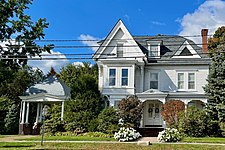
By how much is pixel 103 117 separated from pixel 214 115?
8.18 metres

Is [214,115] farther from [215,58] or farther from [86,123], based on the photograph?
[86,123]

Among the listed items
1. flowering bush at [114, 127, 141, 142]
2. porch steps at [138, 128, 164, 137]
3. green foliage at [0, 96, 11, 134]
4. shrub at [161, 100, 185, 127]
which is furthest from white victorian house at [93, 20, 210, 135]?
green foliage at [0, 96, 11, 134]

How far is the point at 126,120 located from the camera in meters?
23.6

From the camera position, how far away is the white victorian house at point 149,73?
27.3 metres

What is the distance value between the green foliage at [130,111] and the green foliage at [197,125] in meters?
3.63

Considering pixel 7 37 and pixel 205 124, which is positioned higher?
pixel 7 37

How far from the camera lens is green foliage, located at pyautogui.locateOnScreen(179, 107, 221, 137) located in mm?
20875

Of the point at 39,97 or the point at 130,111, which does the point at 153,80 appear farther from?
the point at 39,97

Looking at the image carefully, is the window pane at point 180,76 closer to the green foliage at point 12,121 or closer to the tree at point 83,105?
the tree at point 83,105

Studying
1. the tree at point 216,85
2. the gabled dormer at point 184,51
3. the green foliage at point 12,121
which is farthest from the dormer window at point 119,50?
the green foliage at point 12,121

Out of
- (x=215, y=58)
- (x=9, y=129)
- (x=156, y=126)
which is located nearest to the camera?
(x=215, y=58)

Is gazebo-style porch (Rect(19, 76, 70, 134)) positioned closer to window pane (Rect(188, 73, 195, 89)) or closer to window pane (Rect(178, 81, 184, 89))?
window pane (Rect(178, 81, 184, 89))

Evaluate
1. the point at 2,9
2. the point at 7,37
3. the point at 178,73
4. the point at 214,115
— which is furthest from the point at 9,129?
the point at 214,115

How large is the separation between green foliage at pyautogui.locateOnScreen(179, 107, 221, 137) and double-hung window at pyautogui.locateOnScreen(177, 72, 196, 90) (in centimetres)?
682
